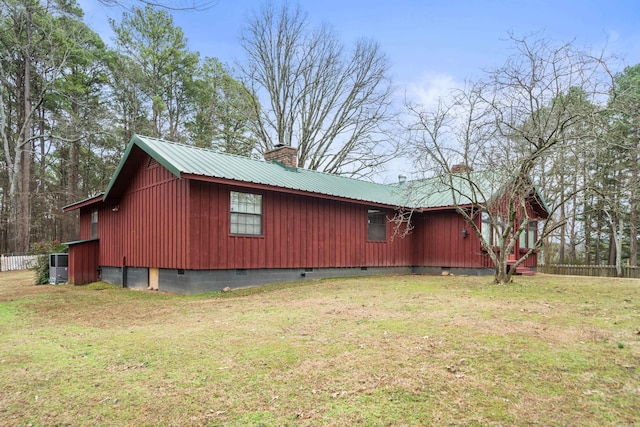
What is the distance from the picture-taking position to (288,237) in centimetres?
1180

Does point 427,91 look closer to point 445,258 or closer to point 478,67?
point 478,67

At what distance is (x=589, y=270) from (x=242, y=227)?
53.3 feet

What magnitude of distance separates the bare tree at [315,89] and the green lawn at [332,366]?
19.4m

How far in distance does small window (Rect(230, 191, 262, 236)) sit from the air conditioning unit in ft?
23.3

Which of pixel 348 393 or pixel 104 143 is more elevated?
pixel 104 143

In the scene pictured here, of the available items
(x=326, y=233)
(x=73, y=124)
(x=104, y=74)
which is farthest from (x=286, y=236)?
(x=104, y=74)

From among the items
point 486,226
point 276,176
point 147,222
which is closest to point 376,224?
point 486,226

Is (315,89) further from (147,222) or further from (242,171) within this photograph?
(147,222)

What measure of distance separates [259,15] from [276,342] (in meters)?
24.9

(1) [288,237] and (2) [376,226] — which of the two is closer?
(1) [288,237]

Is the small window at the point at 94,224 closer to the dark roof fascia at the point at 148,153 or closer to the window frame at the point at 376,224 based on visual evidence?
the dark roof fascia at the point at 148,153

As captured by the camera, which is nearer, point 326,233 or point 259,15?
point 326,233

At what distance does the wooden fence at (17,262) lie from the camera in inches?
802

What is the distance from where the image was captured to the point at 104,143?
25.7 m
